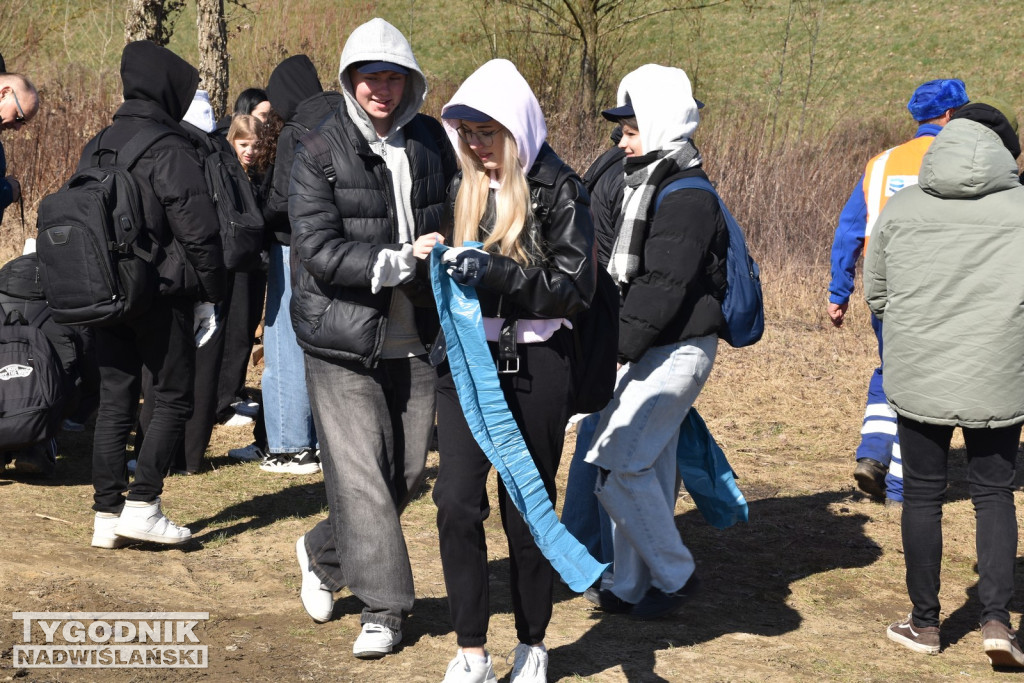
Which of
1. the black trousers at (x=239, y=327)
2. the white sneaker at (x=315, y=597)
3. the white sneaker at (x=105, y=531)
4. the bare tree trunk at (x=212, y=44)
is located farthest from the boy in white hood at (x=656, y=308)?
the bare tree trunk at (x=212, y=44)

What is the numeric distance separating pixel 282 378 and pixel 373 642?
2.68 metres

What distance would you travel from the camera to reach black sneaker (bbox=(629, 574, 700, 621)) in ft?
14.4

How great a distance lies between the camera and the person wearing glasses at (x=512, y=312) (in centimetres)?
336

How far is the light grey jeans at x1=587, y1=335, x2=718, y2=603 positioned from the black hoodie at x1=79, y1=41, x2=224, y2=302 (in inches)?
69.4

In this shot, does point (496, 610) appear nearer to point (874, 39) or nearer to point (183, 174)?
point (183, 174)

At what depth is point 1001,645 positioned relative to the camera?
3.99 m

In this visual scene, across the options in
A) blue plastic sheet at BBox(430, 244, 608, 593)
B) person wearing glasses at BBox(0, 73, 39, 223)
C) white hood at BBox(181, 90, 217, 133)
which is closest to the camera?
blue plastic sheet at BBox(430, 244, 608, 593)

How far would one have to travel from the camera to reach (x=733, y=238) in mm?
4340

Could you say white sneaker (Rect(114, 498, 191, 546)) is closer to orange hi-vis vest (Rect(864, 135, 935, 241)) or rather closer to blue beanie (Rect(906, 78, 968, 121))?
orange hi-vis vest (Rect(864, 135, 935, 241))

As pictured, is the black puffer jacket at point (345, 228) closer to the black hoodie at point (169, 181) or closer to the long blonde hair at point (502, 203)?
the long blonde hair at point (502, 203)

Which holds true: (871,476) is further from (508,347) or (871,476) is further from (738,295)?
(508,347)

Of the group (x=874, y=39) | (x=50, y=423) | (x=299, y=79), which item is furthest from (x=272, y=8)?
(x=874, y=39)

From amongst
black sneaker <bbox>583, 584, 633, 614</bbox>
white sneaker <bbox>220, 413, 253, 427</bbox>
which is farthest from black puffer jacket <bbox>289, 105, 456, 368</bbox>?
white sneaker <bbox>220, 413, 253, 427</bbox>

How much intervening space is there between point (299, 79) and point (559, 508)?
2645mm
